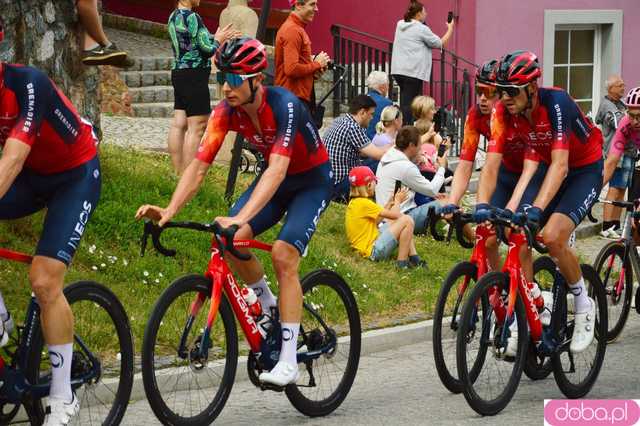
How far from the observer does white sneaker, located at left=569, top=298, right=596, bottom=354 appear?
8945 mm

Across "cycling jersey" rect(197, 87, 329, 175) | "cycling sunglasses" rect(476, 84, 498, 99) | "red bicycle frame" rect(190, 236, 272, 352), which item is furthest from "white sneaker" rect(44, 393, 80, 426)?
"cycling sunglasses" rect(476, 84, 498, 99)

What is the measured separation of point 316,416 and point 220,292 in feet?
3.74

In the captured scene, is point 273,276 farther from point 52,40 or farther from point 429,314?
point 52,40

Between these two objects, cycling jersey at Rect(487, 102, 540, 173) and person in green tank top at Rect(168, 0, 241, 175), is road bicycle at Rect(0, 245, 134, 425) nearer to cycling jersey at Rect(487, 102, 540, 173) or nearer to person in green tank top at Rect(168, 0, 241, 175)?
cycling jersey at Rect(487, 102, 540, 173)

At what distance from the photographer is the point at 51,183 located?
727cm

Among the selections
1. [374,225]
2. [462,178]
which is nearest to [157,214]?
[462,178]

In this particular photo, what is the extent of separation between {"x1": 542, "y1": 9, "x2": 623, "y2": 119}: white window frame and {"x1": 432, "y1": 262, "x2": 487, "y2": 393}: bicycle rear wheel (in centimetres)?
1462

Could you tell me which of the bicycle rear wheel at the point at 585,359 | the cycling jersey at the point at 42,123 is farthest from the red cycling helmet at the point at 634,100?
the cycling jersey at the point at 42,123

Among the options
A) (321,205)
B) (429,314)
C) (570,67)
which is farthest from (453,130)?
(321,205)

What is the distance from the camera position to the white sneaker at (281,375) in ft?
25.5

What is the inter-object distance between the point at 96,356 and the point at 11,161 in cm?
124

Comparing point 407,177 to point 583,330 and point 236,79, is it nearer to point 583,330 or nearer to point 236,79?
point 583,330

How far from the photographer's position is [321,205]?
322 inches

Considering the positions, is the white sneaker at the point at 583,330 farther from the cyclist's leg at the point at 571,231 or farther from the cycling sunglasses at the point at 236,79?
the cycling sunglasses at the point at 236,79
